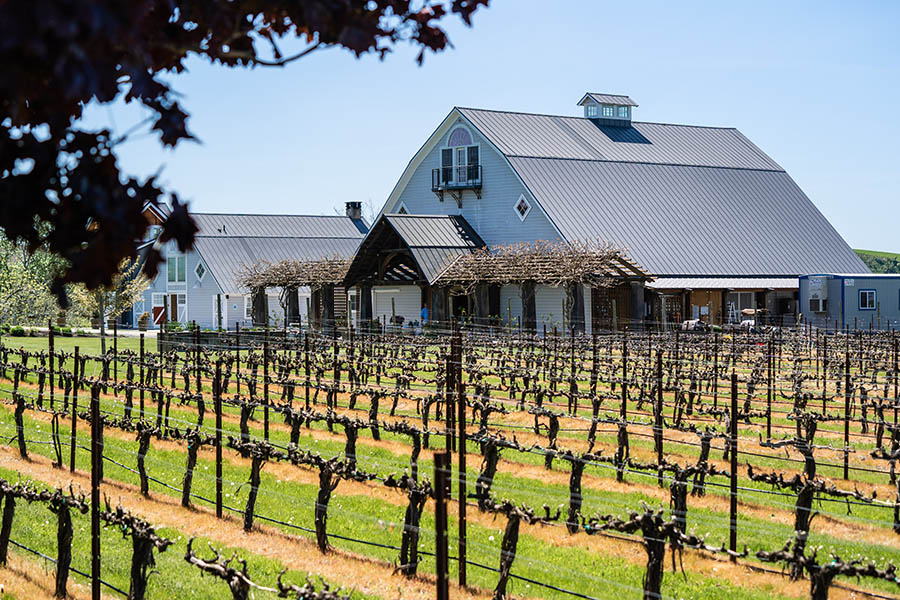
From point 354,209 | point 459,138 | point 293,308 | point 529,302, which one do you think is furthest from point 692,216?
point 354,209

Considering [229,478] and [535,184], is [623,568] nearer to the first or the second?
[229,478]

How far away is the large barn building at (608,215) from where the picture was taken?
1715 inches

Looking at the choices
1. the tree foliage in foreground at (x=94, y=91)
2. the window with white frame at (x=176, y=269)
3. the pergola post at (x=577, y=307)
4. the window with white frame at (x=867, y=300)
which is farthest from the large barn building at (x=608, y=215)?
the tree foliage in foreground at (x=94, y=91)

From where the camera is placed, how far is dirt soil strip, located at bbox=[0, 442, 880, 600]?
9.85 meters

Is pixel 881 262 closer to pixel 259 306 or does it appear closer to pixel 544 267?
pixel 259 306

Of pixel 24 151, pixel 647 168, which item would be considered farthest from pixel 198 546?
pixel 647 168

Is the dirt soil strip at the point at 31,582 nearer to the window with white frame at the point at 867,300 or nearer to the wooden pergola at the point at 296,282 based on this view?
the wooden pergola at the point at 296,282

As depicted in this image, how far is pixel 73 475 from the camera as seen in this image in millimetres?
14633

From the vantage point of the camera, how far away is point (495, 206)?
46.0m

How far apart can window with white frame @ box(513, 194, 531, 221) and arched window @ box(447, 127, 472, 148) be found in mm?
4659

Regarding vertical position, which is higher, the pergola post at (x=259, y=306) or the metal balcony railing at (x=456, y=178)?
the metal balcony railing at (x=456, y=178)

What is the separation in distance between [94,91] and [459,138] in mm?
45286

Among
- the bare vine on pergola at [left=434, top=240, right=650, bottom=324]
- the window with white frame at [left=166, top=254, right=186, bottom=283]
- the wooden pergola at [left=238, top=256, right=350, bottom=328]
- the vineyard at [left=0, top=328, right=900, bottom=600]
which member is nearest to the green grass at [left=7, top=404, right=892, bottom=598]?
the vineyard at [left=0, top=328, right=900, bottom=600]

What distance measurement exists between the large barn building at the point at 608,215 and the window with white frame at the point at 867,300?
2.92 metres
